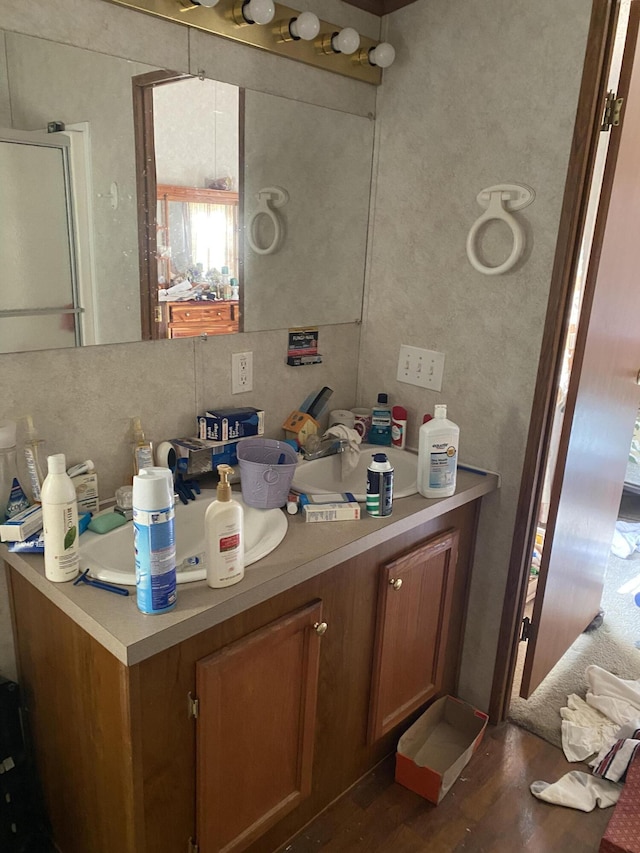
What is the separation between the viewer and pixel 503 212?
170 centimetres

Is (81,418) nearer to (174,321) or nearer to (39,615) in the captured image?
(174,321)

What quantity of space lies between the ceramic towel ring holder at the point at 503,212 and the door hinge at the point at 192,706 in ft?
4.16

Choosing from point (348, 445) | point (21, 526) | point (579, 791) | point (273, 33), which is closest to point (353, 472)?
point (348, 445)

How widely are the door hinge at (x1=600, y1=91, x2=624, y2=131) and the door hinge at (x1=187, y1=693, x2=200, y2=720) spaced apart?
1588 millimetres

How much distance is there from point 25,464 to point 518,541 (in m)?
1.31

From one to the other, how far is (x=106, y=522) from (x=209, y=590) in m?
0.32

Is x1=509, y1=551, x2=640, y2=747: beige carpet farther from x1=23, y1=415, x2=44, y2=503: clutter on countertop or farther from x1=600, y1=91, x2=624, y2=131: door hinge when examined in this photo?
x1=600, y1=91, x2=624, y2=131: door hinge

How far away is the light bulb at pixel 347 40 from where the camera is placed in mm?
1677

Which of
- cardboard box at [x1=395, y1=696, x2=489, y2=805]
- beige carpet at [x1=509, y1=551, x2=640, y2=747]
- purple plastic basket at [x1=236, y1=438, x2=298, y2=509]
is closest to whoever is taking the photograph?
purple plastic basket at [x1=236, y1=438, x2=298, y2=509]

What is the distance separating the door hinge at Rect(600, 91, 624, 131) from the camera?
1581mm

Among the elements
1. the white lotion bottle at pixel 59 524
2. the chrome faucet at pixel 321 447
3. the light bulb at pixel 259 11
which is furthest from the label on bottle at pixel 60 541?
the light bulb at pixel 259 11

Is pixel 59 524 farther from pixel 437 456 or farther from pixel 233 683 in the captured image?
pixel 437 456

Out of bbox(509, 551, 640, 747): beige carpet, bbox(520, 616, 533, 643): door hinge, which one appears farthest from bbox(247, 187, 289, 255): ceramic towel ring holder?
bbox(509, 551, 640, 747): beige carpet

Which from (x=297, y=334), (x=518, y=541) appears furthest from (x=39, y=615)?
(x=518, y=541)
